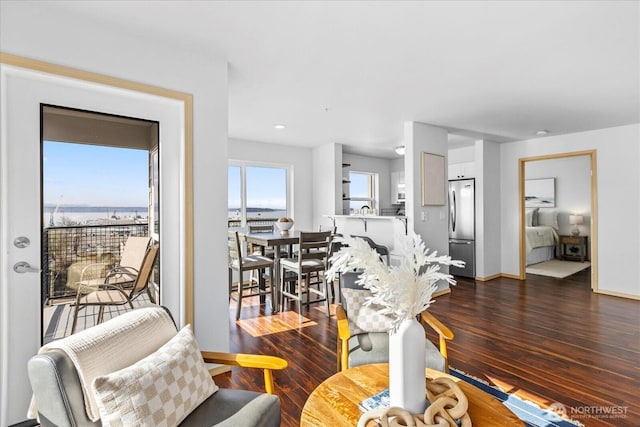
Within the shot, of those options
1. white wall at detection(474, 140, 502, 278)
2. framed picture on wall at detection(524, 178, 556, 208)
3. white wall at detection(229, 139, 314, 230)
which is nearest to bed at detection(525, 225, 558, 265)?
framed picture on wall at detection(524, 178, 556, 208)

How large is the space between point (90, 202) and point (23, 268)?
519 mm

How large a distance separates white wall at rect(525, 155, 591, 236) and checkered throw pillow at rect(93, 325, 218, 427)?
880cm

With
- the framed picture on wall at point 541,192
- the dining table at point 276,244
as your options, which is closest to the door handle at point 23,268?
the dining table at point 276,244

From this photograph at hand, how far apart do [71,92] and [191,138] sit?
2.41ft

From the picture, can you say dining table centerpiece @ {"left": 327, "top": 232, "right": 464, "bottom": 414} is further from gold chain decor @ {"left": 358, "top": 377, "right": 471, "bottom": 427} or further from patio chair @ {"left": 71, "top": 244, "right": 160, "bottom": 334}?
patio chair @ {"left": 71, "top": 244, "right": 160, "bottom": 334}

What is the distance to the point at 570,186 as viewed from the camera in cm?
771

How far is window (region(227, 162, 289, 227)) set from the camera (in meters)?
5.55

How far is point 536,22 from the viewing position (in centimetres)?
207

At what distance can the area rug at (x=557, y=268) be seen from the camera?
618cm

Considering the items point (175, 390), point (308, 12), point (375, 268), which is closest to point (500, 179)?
point (308, 12)

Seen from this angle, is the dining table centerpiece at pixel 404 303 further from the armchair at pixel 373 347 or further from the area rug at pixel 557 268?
the area rug at pixel 557 268

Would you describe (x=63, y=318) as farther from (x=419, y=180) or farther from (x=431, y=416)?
(x=419, y=180)

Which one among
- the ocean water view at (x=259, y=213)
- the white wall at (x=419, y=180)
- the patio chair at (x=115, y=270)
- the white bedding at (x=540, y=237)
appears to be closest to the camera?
the patio chair at (x=115, y=270)

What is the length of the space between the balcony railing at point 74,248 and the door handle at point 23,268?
0.07 metres
